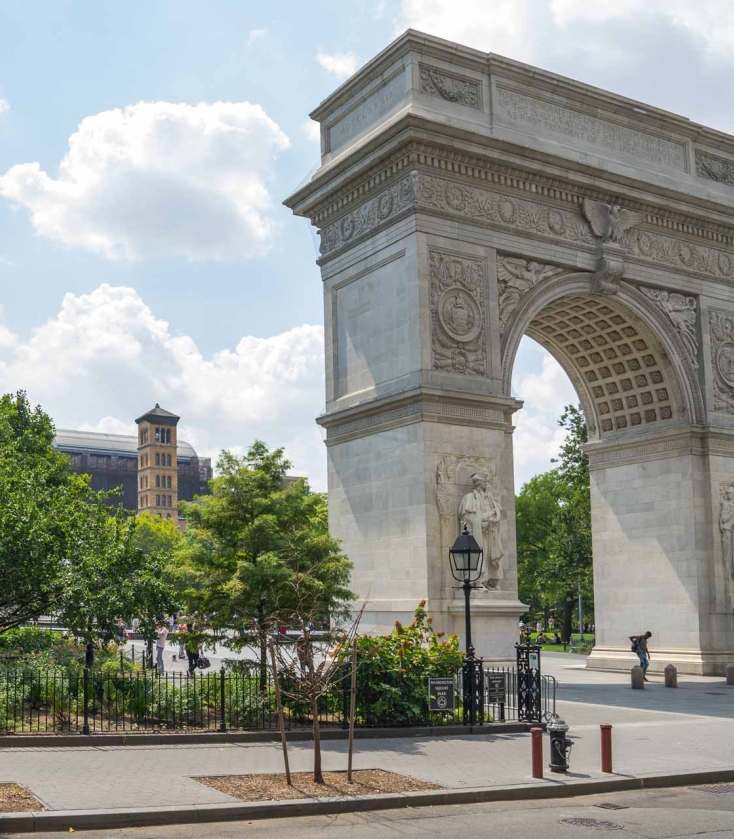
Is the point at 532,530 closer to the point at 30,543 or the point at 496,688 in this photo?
the point at 496,688

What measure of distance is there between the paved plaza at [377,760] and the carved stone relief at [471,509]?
18.7ft

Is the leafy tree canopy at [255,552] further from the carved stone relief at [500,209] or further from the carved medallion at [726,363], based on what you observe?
the carved medallion at [726,363]

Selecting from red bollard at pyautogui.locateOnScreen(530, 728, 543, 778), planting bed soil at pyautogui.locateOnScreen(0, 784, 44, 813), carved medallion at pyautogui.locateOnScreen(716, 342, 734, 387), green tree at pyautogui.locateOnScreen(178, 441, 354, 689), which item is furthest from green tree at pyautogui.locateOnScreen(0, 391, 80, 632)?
carved medallion at pyautogui.locateOnScreen(716, 342, 734, 387)

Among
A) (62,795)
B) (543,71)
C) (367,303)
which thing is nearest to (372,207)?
(367,303)

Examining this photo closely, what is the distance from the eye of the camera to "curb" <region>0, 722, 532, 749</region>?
16.2 meters

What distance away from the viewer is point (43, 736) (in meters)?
16.4

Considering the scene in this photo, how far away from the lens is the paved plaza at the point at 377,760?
41.6 feet

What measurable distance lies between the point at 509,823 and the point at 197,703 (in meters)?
8.66

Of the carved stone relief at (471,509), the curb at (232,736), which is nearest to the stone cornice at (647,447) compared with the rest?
the carved stone relief at (471,509)

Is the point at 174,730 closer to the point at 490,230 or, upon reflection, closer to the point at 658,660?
the point at 490,230

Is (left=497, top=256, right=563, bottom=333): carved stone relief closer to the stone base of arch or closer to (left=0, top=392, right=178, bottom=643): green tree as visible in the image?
the stone base of arch

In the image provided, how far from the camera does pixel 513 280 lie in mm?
29578

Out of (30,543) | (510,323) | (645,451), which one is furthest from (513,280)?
(30,543)

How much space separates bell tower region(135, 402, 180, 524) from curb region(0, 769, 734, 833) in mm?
148861
